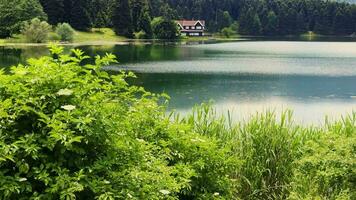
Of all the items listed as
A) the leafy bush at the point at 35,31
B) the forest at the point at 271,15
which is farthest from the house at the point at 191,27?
the leafy bush at the point at 35,31

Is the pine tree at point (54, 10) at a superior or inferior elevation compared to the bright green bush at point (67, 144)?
superior

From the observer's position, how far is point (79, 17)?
106m

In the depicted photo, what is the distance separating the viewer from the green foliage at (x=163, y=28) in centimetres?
11711

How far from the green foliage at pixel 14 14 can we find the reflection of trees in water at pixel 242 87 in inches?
2158

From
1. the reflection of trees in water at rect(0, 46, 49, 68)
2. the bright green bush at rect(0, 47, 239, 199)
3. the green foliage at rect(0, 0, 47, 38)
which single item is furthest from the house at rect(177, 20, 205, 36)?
the bright green bush at rect(0, 47, 239, 199)

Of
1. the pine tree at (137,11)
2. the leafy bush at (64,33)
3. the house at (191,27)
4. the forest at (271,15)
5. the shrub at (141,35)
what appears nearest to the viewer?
the leafy bush at (64,33)

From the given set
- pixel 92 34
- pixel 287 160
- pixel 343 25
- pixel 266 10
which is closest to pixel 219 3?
pixel 266 10

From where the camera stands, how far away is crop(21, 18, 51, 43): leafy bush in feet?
274

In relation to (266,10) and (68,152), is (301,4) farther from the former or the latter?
(68,152)

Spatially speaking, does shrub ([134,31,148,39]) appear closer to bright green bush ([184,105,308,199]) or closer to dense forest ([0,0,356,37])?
dense forest ([0,0,356,37])

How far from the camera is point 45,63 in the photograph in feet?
13.2

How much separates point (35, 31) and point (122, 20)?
1248 inches

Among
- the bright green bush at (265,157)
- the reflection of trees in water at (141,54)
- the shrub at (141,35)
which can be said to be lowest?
the reflection of trees in water at (141,54)

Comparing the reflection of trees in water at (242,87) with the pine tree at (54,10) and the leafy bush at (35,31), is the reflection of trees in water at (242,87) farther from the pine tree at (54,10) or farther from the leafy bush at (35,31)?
the pine tree at (54,10)
